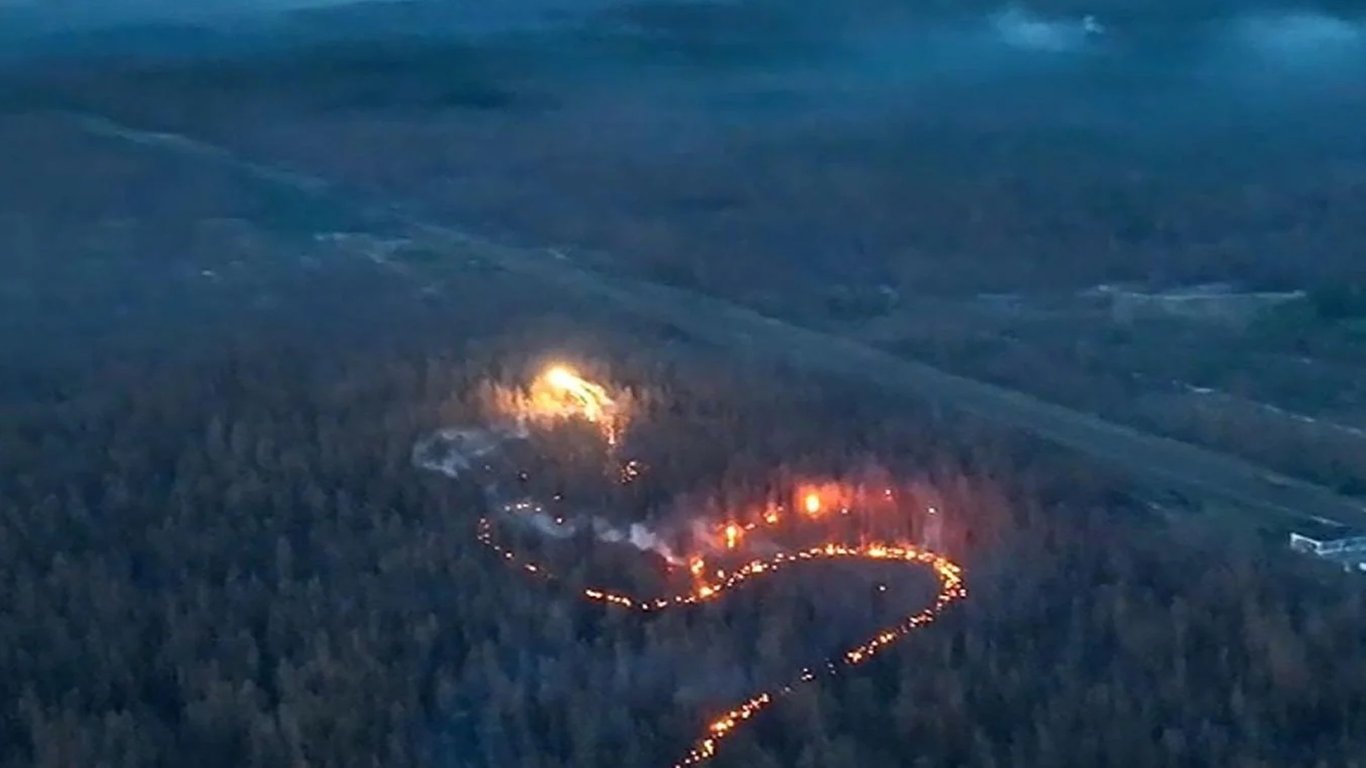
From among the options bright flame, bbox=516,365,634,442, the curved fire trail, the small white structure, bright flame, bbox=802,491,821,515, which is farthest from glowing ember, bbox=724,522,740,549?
the small white structure

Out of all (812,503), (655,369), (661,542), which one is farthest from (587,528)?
(655,369)

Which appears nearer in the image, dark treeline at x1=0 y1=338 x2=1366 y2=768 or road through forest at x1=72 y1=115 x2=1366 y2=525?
dark treeline at x1=0 y1=338 x2=1366 y2=768

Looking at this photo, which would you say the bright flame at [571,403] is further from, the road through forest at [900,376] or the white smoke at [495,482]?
the road through forest at [900,376]

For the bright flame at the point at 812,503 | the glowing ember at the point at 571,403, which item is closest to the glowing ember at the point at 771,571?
the bright flame at the point at 812,503

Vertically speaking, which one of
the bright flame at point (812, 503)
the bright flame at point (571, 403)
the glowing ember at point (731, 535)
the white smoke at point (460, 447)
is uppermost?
the bright flame at point (812, 503)

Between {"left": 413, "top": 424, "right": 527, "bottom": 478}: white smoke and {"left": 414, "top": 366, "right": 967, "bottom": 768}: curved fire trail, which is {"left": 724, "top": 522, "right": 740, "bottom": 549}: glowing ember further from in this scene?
{"left": 413, "top": 424, "right": 527, "bottom": 478}: white smoke

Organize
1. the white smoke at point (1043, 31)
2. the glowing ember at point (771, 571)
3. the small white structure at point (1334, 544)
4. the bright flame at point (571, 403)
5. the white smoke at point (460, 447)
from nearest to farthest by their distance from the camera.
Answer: the glowing ember at point (771, 571) → the small white structure at point (1334, 544) → the white smoke at point (460, 447) → the bright flame at point (571, 403) → the white smoke at point (1043, 31)
